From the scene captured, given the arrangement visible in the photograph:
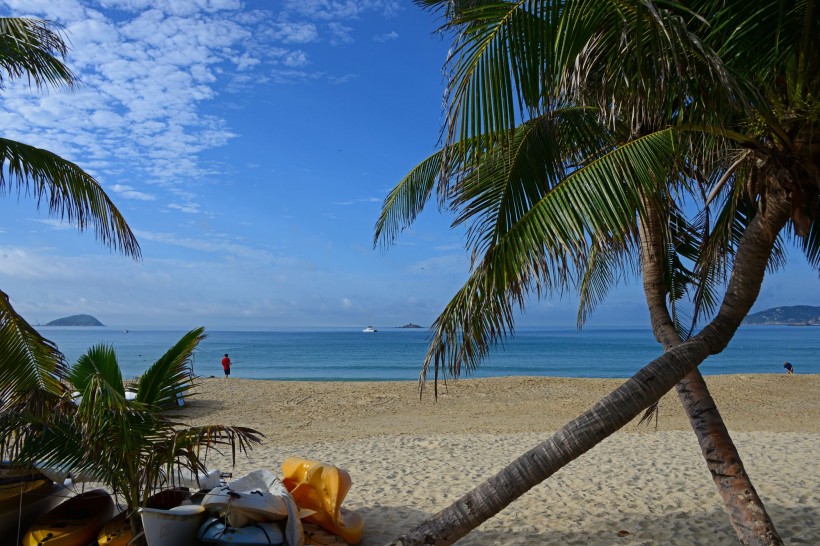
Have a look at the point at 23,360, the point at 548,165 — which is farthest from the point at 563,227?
the point at 23,360

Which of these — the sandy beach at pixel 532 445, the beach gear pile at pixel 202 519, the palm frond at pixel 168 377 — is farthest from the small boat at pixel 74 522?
the sandy beach at pixel 532 445

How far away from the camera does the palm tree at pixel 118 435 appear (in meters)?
4.16

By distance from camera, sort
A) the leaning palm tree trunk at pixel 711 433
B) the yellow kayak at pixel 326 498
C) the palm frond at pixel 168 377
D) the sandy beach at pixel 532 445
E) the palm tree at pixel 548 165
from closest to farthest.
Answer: the palm tree at pixel 548 165 < the leaning palm tree trunk at pixel 711 433 < the palm frond at pixel 168 377 < the yellow kayak at pixel 326 498 < the sandy beach at pixel 532 445

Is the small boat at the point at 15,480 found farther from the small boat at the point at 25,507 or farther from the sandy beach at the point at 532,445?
the sandy beach at the point at 532,445

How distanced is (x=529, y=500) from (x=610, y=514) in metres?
0.94

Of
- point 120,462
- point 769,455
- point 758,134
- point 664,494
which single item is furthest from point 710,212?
point 769,455

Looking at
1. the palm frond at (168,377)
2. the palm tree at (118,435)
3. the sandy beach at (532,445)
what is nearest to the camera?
the palm tree at (118,435)

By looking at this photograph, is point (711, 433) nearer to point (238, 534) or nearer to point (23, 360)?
point (238, 534)

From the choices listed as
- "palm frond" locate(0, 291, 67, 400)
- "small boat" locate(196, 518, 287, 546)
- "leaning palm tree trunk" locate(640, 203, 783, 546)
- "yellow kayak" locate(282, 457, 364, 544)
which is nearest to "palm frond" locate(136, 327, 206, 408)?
"palm frond" locate(0, 291, 67, 400)

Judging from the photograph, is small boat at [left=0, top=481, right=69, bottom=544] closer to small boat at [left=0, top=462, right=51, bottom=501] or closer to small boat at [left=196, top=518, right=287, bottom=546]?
small boat at [left=0, top=462, right=51, bottom=501]

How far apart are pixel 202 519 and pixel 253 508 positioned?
0.42 meters

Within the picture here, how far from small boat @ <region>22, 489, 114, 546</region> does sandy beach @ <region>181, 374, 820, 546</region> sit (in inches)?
94.8

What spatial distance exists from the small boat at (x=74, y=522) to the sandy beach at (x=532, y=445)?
7.90 ft

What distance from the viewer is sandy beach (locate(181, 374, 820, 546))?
20.6 feet
